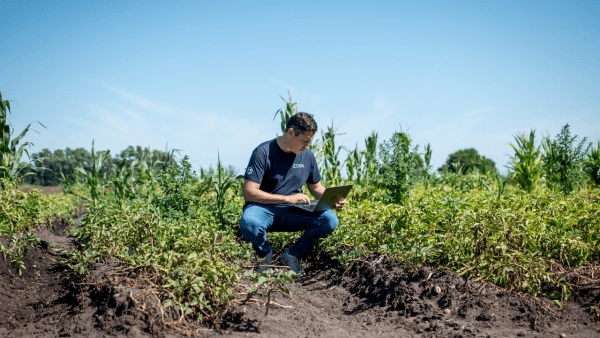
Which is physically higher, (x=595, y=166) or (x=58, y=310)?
(x=595, y=166)

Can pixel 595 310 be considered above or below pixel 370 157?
below

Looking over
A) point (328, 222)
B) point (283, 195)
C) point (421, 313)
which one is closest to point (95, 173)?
point (283, 195)

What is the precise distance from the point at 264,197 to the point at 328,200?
69 centimetres

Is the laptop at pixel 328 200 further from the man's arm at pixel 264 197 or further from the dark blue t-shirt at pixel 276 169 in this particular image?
the dark blue t-shirt at pixel 276 169

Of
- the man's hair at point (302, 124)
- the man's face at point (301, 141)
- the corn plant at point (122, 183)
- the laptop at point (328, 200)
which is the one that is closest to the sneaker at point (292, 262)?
the laptop at point (328, 200)

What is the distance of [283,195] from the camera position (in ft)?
13.4

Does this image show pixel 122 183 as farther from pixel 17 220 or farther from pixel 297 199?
pixel 297 199

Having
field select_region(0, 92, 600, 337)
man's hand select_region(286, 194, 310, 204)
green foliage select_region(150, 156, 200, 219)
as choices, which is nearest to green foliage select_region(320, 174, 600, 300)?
field select_region(0, 92, 600, 337)

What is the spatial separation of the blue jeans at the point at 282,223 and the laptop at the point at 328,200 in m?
0.08

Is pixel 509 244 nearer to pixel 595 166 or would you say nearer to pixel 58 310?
pixel 58 310

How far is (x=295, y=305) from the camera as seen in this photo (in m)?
3.19

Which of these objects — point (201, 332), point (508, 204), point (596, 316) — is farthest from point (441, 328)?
point (508, 204)

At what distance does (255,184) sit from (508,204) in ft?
9.36

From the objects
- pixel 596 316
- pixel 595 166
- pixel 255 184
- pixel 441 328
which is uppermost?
pixel 595 166
